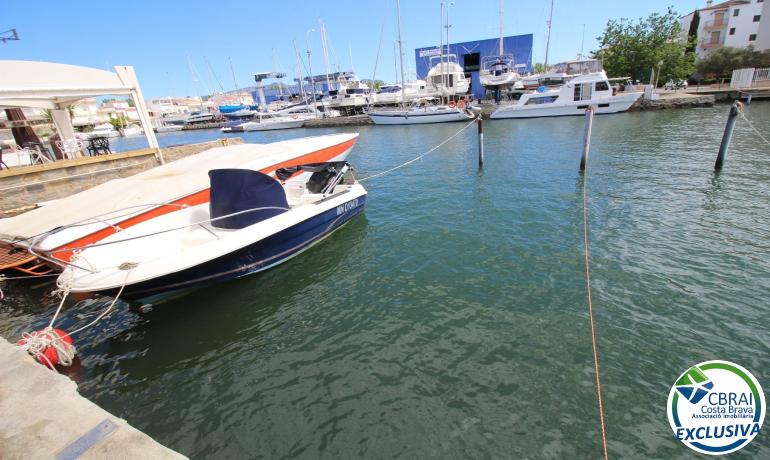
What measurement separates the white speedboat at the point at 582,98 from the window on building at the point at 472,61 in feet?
98.5

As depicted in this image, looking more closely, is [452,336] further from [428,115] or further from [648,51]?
[648,51]

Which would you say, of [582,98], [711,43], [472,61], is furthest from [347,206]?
[711,43]

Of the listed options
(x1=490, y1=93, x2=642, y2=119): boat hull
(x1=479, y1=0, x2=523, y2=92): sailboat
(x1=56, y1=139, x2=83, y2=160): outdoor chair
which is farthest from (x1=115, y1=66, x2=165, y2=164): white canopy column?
(x1=479, y1=0, x2=523, y2=92): sailboat

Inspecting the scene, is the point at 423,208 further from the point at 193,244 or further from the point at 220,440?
the point at 220,440

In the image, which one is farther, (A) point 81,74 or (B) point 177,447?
(A) point 81,74

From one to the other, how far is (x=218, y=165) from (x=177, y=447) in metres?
8.44

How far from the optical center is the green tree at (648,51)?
41156 millimetres

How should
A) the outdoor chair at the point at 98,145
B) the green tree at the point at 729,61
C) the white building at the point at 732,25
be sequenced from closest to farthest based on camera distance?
the outdoor chair at the point at 98,145
the green tree at the point at 729,61
the white building at the point at 732,25

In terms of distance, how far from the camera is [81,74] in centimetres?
1169

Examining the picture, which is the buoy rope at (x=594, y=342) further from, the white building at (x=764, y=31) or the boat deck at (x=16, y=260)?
the white building at (x=764, y=31)

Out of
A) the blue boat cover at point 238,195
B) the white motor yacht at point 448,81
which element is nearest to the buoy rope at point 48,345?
the blue boat cover at point 238,195

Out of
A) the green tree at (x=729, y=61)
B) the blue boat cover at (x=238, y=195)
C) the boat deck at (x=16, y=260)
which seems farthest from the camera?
the green tree at (x=729, y=61)

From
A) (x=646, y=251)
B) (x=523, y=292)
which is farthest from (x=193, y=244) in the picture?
(x=646, y=251)

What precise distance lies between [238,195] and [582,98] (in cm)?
3845
